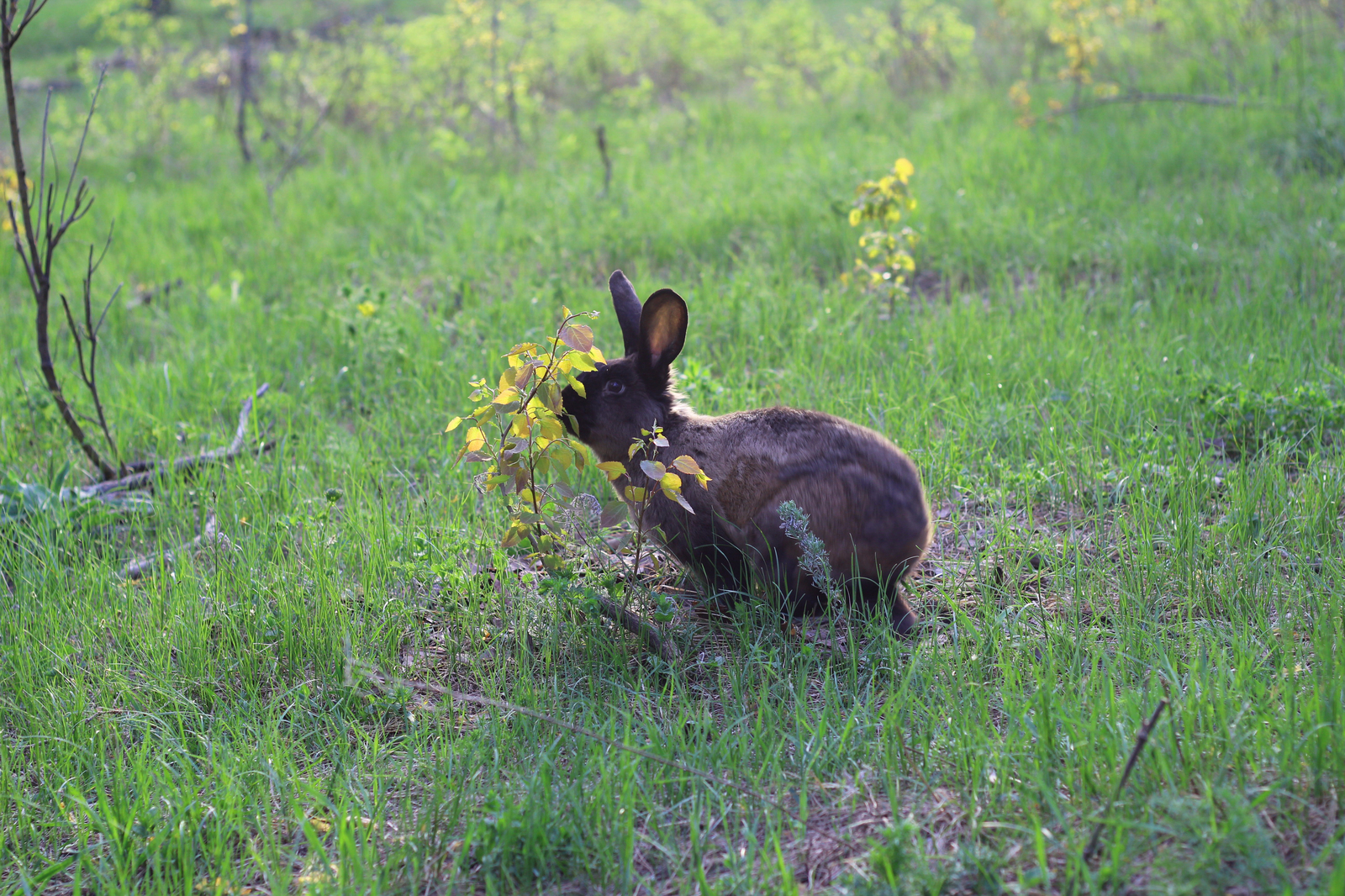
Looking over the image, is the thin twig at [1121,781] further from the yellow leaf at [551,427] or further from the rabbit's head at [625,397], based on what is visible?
the rabbit's head at [625,397]

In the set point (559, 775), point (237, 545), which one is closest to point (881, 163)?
point (237, 545)

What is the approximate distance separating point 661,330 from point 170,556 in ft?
7.09

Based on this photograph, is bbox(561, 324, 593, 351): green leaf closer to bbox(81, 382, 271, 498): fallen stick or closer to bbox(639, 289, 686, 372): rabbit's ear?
bbox(639, 289, 686, 372): rabbit's ear

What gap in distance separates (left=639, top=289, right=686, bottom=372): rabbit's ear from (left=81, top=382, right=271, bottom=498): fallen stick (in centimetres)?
222

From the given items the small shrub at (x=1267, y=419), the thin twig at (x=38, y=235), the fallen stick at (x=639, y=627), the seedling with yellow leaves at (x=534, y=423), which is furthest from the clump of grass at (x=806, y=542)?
the thin twig at (x=38, y=235)

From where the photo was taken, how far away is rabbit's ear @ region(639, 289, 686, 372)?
3266mm

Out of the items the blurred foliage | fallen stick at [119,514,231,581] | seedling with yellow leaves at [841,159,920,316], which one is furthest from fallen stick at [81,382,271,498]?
the blurred foliage

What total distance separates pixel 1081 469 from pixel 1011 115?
230 inches

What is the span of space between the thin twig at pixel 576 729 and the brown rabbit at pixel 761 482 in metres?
0.85

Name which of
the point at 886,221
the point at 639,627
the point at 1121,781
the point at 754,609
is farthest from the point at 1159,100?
the point at 1121,781

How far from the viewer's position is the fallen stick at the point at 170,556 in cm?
374

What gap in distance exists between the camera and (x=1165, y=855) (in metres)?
2.06

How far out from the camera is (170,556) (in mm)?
3822

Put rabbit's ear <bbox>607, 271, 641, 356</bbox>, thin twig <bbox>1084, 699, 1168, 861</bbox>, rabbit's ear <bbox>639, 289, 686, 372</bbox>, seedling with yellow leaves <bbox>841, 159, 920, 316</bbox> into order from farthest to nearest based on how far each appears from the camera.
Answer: seedling with yellow leaves <bbox>841, 159, 920, 316</bbox>
rabbit's ear <bbox>607, 271, 641, 356</bbox>
rabbit's ear <bbox>639, 289, 686, 372</bbox>
thin twig <bbox>1084, 699, 1168, 861</bbox>
